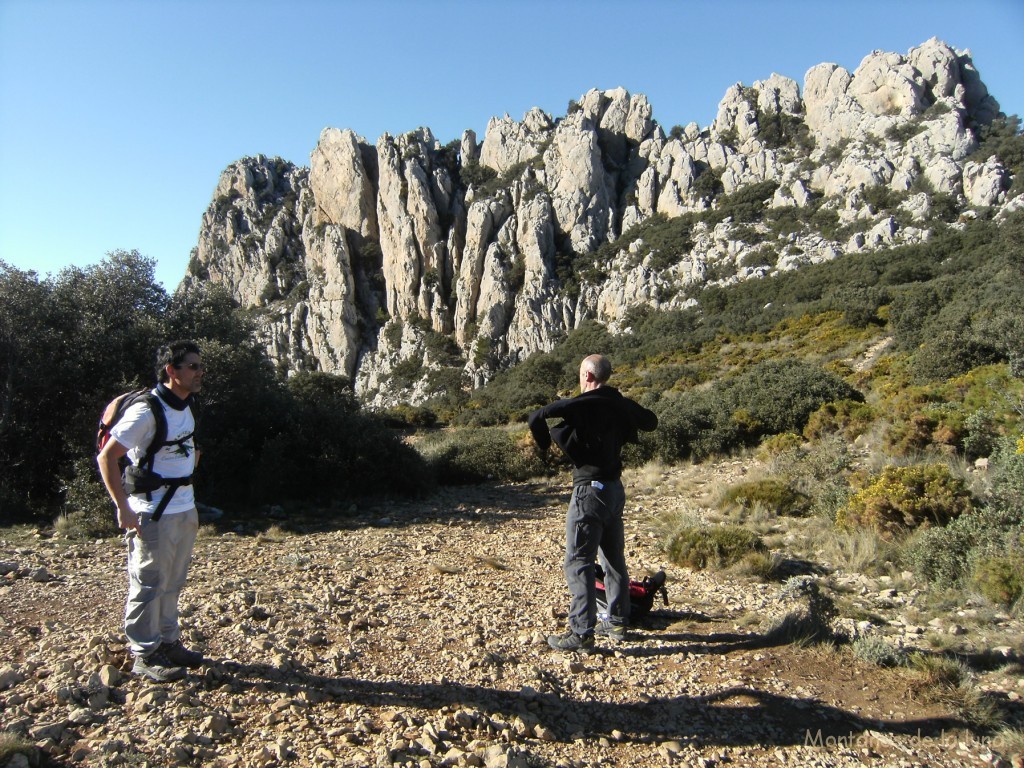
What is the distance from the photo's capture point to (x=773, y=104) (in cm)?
5816

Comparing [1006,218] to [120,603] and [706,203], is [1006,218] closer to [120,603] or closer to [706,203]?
[706,203]

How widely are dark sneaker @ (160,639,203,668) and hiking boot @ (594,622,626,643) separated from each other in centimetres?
253

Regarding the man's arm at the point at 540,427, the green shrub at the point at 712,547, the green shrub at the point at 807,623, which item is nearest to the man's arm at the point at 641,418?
the man's arm at the point at 540,427

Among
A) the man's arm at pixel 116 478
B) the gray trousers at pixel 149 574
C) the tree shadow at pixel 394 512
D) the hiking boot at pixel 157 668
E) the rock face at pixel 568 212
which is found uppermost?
the rock face at pixel 568 212

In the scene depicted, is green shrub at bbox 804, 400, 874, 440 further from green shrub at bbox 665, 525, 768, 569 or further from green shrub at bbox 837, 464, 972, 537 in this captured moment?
green shrub at bbox 665, 525, 768, 569

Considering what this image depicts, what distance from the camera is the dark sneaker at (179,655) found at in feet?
11.2

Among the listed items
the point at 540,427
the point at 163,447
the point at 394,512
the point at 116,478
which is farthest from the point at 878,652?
the point at 394,512

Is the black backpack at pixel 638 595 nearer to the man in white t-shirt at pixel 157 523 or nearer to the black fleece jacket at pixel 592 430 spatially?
the black fleece jacket at pixel 592 430

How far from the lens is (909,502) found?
6125mm

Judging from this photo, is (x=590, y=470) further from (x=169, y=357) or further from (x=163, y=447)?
(x=169, y=357)

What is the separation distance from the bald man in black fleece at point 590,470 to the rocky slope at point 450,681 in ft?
1.02

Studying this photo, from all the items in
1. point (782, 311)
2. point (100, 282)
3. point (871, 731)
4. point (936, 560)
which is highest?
point (782, 311)

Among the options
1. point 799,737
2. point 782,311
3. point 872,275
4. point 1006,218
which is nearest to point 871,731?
point 799,737

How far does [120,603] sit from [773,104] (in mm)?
67400
